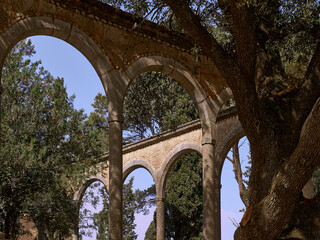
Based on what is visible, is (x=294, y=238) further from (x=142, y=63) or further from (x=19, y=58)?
(x=19, y=58)

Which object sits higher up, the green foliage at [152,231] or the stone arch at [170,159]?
the stone arch at [170,159]

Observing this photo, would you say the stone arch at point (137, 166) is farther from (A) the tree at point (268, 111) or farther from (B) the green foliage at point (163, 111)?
(A) the tree at point (268, 111)

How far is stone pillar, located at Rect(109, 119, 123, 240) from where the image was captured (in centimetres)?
830

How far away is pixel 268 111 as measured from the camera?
5.98 meters

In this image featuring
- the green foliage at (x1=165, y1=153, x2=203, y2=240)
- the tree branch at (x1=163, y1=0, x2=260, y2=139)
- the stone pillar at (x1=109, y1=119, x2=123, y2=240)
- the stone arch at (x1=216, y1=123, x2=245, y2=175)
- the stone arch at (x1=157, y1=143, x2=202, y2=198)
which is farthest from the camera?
the green foliage at (x1=165, y1=153, x2=203, y2=240)

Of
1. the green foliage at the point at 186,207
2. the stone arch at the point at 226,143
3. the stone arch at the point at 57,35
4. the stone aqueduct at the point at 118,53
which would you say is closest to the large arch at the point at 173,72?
the stone aqueduct at the point at 118,53

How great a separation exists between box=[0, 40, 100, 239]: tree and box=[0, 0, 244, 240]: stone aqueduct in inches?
109

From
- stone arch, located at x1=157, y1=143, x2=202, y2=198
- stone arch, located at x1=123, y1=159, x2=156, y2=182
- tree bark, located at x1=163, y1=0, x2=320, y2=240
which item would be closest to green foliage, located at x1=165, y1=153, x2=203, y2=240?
stone arch, located at x1=123, y1=159, x2=156, y2=182

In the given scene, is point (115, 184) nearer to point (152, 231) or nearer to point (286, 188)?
point (286, 188)

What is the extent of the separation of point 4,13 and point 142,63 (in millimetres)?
2906

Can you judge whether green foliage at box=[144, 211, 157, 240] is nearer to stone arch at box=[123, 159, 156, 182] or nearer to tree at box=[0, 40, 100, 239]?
stone arch at box=[123, 159, 156, 182]

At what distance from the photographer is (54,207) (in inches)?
448

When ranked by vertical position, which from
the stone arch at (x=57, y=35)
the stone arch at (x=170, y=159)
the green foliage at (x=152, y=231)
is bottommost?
the green foliage at (x=152, y=231)

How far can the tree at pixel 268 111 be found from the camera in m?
5.18
